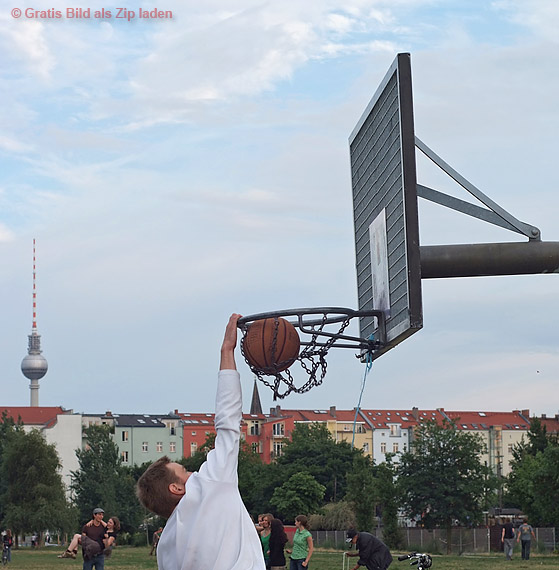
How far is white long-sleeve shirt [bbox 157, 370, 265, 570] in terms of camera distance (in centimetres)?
411

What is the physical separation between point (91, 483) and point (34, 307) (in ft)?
237

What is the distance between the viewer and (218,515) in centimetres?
412

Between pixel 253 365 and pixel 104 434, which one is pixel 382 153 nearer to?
pixel 253 365

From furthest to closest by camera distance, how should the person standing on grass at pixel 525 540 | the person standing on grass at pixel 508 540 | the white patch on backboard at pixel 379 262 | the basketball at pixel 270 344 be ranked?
the person standing on grass at pixel 525 540 < the person standing on grass at pixel 508 540 < the white patch on backboard at pixel 379 262 < the basketball at pixel 270 344

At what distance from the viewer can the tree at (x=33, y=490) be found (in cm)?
6519

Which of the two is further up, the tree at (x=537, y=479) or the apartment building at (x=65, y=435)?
the apartment building at (x=65, y=435)

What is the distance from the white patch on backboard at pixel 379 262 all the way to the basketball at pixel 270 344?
Result: 5.36 ft

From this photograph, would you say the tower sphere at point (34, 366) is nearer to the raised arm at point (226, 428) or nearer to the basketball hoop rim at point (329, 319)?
the basketball hoop rim at point (329, 319)

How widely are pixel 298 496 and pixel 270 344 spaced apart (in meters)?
75.4

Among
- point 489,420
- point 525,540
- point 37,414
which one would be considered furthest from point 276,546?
point 489,420

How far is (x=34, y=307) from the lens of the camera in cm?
15538

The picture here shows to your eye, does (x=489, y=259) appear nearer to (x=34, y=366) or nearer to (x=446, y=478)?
(x=446, y=478)

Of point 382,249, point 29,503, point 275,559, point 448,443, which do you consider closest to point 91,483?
point 29,503

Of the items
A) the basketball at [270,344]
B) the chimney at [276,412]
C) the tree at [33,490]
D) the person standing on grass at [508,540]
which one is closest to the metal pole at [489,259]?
the basketball at [270,344]
